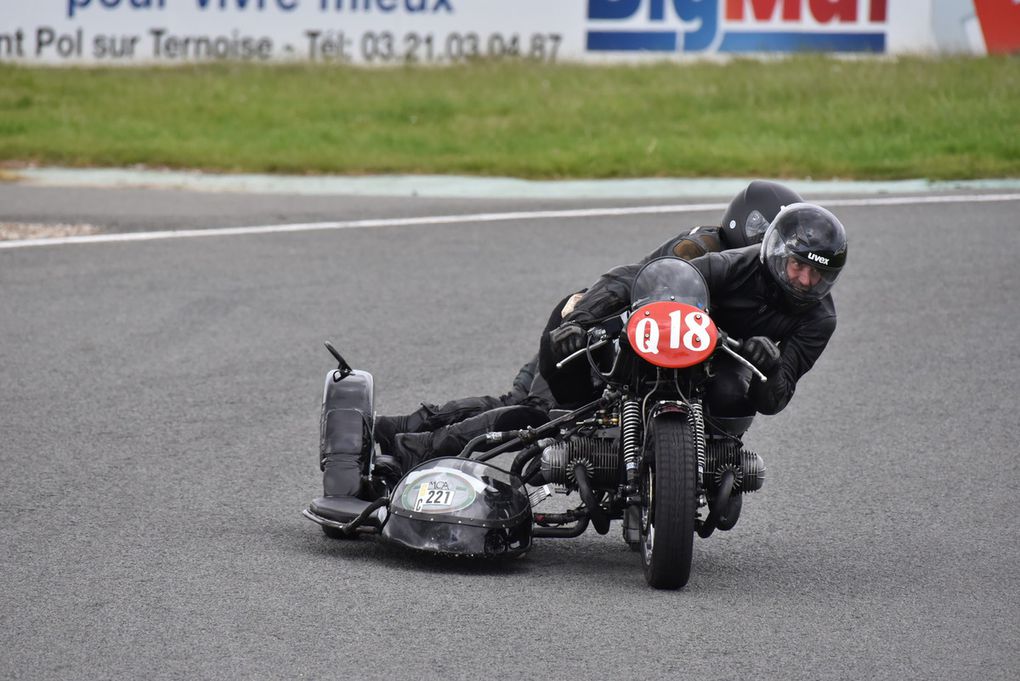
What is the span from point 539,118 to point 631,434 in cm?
1210

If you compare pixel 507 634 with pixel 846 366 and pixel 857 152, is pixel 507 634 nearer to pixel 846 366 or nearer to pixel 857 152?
pixel 846 366

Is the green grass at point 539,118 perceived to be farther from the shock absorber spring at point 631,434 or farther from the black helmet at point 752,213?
the shock absorber spring at point 631,434

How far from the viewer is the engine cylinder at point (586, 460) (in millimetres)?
5777

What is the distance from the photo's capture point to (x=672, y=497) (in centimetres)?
533

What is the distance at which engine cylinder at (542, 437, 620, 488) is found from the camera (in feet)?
19.0

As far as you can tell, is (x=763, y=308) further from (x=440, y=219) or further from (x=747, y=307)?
(x=440, y=219)

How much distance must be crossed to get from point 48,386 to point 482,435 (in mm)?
3242

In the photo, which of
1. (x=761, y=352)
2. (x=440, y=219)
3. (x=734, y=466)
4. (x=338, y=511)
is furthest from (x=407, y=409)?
(x=440, y=219)

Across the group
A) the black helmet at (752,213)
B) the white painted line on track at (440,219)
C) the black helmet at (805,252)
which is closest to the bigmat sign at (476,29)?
the white painted line on track at (440,219)

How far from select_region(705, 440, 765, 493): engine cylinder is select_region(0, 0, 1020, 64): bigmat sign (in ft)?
42.5

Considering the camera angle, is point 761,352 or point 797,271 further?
point 797,271

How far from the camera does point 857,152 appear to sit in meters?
15.9

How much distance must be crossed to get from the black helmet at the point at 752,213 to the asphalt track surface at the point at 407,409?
3.84 feet

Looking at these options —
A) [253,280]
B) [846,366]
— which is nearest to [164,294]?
[253,280]
